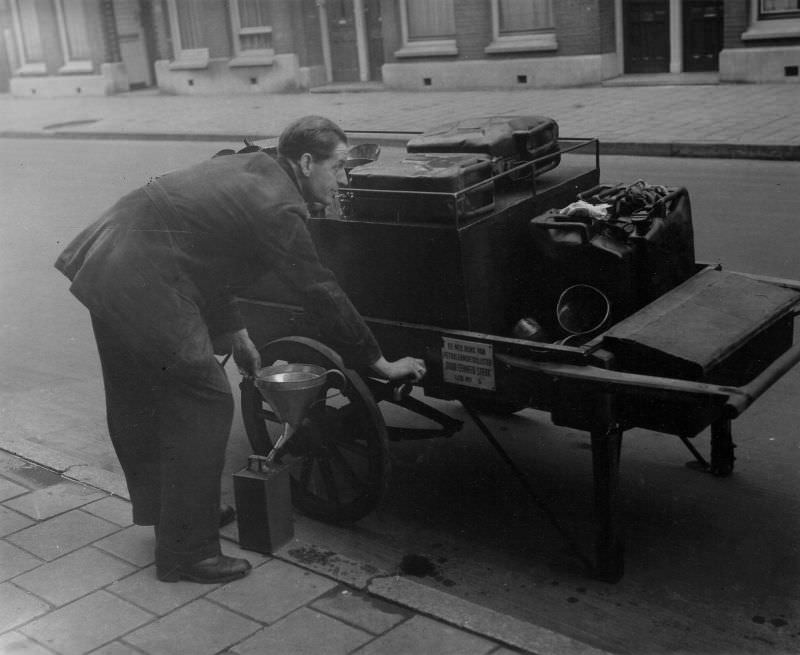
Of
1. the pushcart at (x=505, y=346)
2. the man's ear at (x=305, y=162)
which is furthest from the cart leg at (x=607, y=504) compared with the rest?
the man's ear at (x=305, y=162)

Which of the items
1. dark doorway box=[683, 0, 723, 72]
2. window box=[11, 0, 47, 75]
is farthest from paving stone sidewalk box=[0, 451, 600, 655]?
window box=[11, 0, 47, 75]

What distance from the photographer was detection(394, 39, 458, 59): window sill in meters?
21.2

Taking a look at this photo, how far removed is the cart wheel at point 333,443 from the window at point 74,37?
85.8 ft

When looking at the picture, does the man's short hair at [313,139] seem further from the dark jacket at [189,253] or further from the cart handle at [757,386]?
the cart handle at [757,386]

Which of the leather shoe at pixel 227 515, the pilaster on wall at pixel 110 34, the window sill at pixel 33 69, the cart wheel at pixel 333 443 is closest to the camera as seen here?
the cart wheel at pixel 333 443

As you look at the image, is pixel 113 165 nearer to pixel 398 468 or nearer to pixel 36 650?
pixel 398 468

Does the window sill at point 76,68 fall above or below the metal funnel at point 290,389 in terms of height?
above

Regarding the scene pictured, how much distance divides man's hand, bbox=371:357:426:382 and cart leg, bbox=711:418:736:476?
1.44m

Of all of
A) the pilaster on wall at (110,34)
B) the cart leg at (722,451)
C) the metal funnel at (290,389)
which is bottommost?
the cart leg at (722,451)

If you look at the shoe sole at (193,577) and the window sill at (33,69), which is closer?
the shoe sole at (193,577)

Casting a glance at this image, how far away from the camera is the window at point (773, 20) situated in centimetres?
1683

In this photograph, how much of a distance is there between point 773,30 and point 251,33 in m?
12.3

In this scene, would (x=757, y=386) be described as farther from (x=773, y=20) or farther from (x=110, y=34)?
(x=110, y=34)

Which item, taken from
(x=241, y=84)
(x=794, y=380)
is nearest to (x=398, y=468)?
(x=794, y=380)
